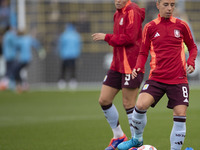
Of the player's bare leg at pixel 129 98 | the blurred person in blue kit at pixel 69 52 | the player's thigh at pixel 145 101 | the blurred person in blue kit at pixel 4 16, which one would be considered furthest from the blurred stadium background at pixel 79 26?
the player's thigh at pixel 145 101

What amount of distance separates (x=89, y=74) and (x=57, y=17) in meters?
3.11

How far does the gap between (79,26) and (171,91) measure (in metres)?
16.2

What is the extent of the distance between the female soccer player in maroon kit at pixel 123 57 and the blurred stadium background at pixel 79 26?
13.2 meters

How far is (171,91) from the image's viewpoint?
19.5ft

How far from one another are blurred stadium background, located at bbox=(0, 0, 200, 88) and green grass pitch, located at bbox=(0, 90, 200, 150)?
5.46 m

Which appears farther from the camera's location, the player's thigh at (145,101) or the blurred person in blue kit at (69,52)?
the blurred person in blue kit at (69,52)

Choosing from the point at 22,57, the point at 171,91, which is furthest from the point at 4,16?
the point at 171,91

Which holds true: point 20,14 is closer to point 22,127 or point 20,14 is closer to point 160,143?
point 22,127

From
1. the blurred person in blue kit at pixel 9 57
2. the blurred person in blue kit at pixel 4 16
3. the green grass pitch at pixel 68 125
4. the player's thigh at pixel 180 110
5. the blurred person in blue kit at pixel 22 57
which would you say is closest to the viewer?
the player's thigh at pixel 180 110

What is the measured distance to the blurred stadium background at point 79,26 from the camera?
20.5 m

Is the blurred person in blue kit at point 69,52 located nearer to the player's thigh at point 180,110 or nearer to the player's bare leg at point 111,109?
the player's bare leg at point 111,109

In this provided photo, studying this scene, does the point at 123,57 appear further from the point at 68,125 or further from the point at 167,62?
the point at 68,125

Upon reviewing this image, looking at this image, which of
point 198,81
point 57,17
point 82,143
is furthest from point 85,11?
point 82,143

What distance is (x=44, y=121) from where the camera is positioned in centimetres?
1042
